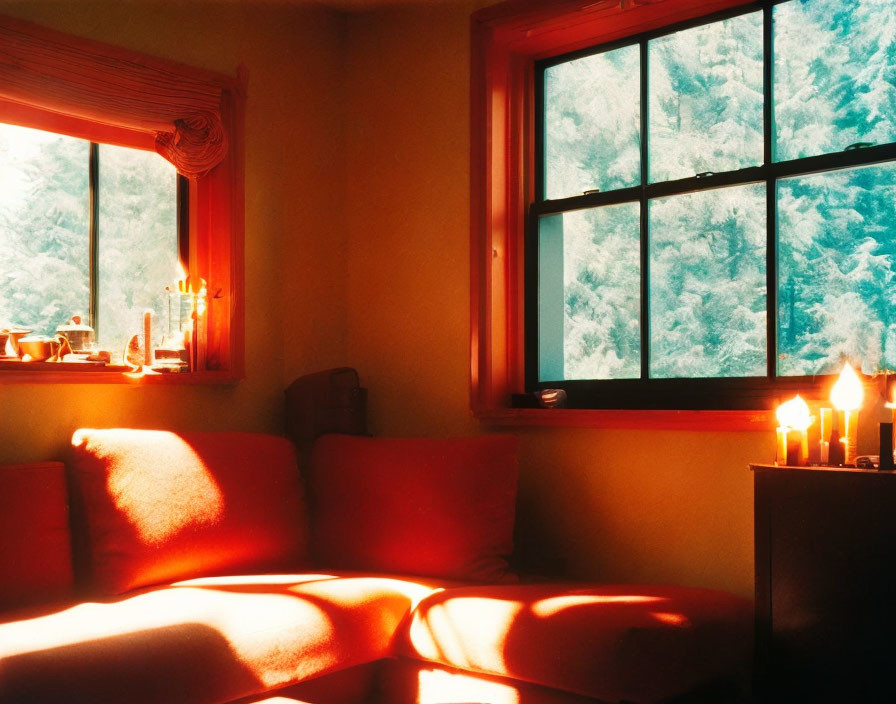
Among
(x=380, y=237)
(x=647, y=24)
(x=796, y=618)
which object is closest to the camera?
(x=796, y=618)

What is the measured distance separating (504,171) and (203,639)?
2.12 meters

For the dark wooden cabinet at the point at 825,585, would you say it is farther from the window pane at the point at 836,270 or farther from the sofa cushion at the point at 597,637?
the window pane at the point at 836,270

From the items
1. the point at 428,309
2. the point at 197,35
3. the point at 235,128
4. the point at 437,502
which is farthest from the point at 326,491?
the point at 197,35

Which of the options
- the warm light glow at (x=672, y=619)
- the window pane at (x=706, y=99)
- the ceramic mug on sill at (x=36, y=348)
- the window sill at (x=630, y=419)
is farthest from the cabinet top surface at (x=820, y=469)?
the ceramic mug on sill at (x=36, y=348)

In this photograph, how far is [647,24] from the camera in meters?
3.13

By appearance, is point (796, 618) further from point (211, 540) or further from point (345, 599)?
point (211, 540)

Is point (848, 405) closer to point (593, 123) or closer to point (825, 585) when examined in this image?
point (825, 585)

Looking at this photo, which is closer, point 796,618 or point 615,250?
point 796,618

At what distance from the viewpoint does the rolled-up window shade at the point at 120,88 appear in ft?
9.39

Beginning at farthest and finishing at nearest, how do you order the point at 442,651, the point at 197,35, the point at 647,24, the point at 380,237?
the point at 380,237 < the point at 197,35 < the point at 647,24 < the point at 442,651

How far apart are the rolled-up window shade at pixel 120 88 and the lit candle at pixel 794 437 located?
2.36m

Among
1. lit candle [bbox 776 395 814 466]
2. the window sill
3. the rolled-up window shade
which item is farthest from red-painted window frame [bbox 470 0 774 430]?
lit candle [bbox 776 395 814 466]

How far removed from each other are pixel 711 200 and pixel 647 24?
72cm

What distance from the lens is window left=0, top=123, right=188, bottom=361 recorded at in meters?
2.98
